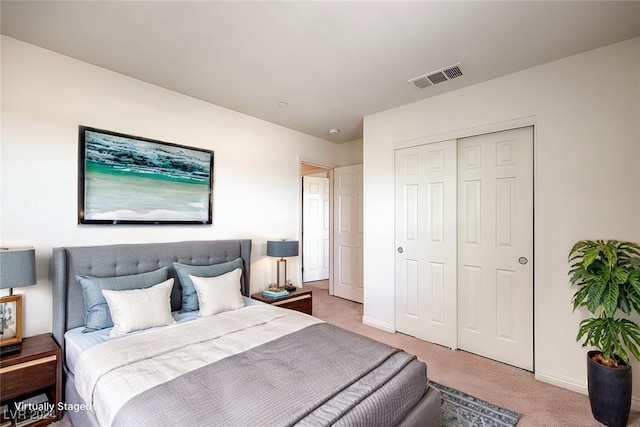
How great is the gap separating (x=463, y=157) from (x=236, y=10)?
242 centimetres

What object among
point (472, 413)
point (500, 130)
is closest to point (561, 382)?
point (472, 413)

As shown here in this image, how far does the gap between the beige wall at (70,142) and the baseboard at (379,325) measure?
1.60 meters

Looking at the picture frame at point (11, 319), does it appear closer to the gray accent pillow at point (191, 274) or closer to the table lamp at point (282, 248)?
the gray accent pillow at point (191, 274)

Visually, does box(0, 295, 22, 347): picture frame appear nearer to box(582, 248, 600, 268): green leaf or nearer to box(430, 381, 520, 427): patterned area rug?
box(430, 381, 520, 427): patterned area rug

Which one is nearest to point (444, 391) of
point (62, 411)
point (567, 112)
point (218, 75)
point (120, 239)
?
point (567, 112)

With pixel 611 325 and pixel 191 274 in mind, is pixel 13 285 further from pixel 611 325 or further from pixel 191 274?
pixel 611 325

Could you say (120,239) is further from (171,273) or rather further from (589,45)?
(589,45)

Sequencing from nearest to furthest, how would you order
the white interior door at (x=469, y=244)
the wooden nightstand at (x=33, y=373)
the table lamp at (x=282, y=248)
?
the wooden nightstand at (x=33, y=373) → the white interior door at (x=469, y=244) → the table lamp at (x=282, y=248)

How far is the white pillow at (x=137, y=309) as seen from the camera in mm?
2047

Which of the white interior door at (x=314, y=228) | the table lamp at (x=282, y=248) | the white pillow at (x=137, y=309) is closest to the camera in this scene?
the white pillow at (x=137, y=309)

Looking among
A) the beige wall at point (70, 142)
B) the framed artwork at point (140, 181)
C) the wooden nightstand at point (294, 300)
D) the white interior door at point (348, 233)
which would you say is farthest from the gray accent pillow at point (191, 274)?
the white interior door at point (348, 233)

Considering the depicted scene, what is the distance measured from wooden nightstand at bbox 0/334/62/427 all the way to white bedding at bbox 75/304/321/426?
14.3 inches

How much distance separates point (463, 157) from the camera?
300 centimetres

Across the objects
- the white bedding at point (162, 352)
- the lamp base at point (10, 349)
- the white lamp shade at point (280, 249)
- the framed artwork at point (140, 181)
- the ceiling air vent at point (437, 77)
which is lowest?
the lamp base at point (10, 349)
